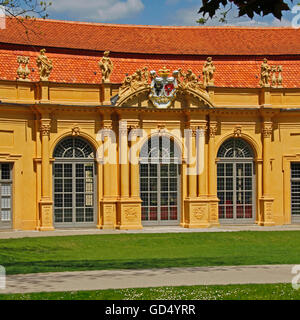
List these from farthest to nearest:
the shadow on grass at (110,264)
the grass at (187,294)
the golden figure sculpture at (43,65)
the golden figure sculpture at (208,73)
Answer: the golden figure sculpture at (208,73), the golden figure sculpture at (43,65), the shadow on grass at (110,264), the grass at (187,294)

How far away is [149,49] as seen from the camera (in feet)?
120

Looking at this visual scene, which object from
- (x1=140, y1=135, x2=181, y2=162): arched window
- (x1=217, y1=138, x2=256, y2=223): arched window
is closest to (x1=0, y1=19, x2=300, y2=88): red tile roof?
(x1=217, y1=138, x2=256, y2=223): arched window

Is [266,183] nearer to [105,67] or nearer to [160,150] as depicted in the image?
[160,150]

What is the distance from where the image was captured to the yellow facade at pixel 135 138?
106 ft

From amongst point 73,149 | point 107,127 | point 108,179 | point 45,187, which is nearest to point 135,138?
point 107,127

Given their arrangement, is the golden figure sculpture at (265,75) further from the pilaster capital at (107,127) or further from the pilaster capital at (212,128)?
the pilaster capital at (107,127)

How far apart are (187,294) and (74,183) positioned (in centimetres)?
1962

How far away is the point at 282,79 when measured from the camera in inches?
1419

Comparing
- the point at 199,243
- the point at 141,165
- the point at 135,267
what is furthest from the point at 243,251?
the point at 141,165

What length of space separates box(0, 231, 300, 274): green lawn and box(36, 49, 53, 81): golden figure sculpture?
7.52 meters

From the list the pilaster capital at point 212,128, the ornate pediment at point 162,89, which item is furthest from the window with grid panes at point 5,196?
the pilaster capital at point 212,128

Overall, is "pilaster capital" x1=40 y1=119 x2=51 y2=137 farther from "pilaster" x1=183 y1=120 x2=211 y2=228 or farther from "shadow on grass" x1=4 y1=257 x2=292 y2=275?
"shadow on grass" x1=4 y1=257 x2=292 y2=275

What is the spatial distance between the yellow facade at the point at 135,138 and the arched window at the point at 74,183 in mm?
313

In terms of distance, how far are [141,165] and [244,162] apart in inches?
188
